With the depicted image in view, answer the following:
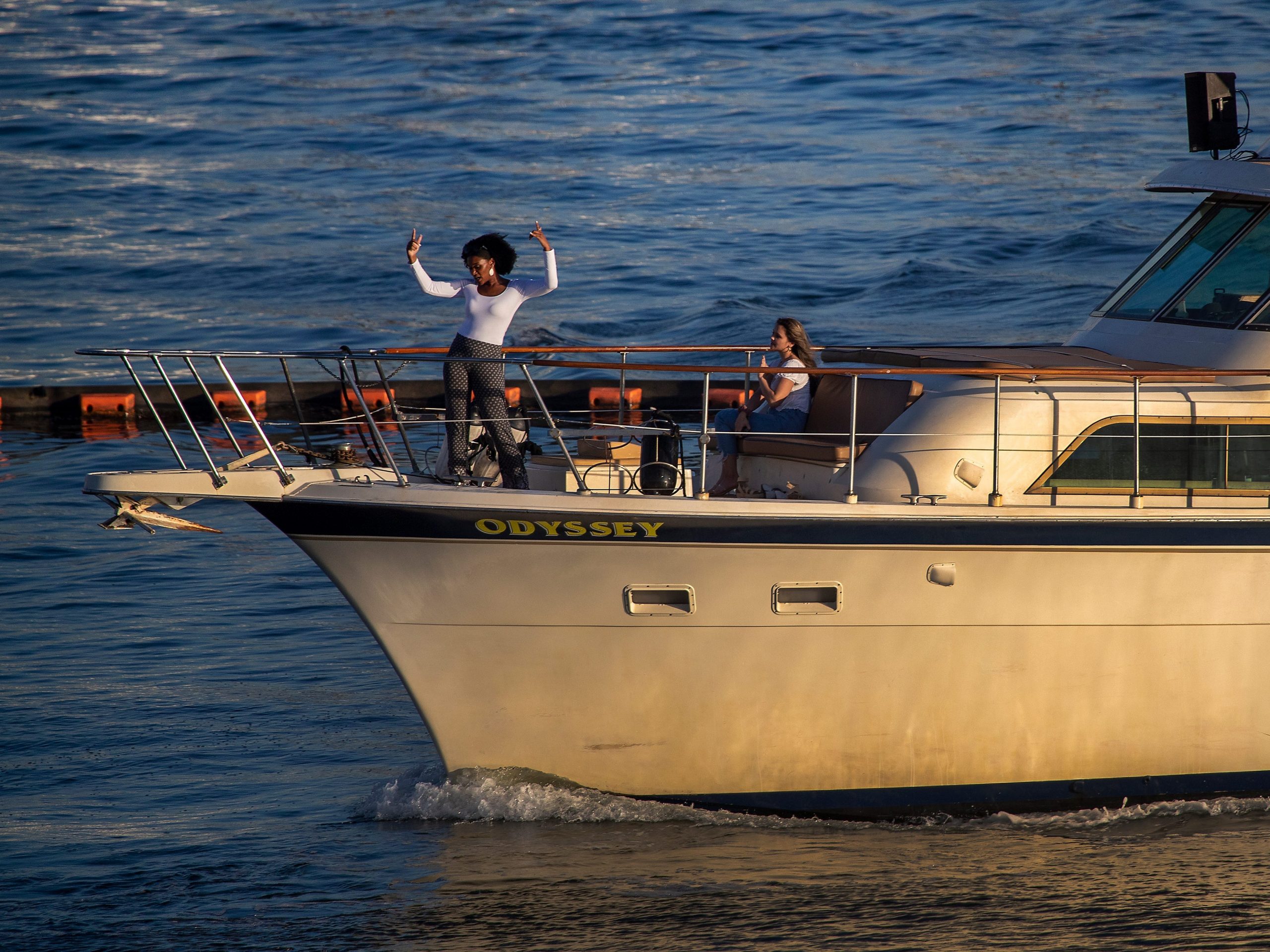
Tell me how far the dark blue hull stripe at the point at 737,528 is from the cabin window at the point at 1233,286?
1.71 meters

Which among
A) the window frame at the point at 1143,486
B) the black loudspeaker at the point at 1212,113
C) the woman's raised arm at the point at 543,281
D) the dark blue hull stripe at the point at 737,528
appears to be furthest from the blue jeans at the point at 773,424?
the black loudspeaker at the point at 1212,113

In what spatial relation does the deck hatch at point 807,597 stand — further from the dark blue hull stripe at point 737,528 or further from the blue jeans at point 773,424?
the blue jeans at point 773,424

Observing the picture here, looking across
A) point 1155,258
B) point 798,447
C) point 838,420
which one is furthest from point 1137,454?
point 1155,258

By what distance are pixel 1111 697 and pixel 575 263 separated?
22.4 metres

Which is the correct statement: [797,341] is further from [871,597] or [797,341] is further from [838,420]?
[871,597]

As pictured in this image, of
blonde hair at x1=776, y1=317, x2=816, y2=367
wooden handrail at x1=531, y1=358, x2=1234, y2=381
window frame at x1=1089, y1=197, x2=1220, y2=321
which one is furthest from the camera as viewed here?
window frame at x1=1089, y1=197, x2=1220, y2=321

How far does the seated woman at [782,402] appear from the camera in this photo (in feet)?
26.1

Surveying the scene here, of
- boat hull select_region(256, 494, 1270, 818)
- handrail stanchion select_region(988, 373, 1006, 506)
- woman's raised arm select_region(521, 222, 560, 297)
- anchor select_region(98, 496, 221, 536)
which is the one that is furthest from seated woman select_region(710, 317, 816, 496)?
anchor select_region(98, 496, 221, 536)

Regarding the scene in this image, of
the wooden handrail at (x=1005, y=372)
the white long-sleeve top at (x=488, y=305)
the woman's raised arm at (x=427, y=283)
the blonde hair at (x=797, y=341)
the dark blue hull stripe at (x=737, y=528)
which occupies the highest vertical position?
the woman's raised arm at (x=427, y=283)

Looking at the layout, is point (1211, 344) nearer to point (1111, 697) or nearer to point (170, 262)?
point (1111, 697)

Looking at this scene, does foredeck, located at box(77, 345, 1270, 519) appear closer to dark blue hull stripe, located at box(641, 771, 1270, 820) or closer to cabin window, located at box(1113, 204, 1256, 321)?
cabin window, located at box(1113, 204, 1256, 321)

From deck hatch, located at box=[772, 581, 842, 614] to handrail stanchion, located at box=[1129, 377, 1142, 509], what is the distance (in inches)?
66.8

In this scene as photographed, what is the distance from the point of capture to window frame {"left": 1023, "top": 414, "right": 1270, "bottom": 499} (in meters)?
7.26

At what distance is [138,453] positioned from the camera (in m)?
18.2
